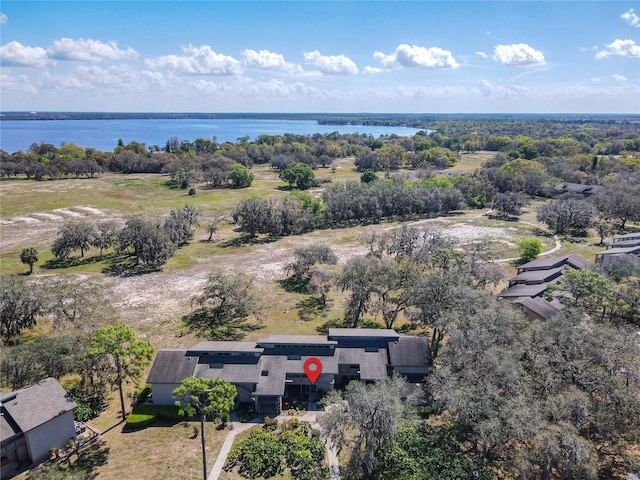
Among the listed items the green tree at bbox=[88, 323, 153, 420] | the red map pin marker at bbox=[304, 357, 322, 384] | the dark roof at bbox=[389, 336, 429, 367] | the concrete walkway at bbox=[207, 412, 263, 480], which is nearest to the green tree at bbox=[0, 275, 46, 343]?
the green tree at bbox=[88, 323, 153, 420]

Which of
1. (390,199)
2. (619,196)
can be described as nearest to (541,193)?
(619,196)

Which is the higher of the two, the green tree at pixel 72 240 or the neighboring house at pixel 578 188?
the neighboring house at pixel 578 188

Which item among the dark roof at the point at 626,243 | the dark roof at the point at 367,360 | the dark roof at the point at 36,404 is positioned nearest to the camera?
the dark roof at the point at 36,404

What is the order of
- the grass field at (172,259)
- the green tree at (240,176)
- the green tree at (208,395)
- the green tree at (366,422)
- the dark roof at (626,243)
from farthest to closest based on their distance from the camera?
the green tree at (240,176)
the dark roof at (626,243)
the grass field at (172,259)
the green tree at (366,422)
the green tree at (208,395)

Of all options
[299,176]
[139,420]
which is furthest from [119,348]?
[299,176]

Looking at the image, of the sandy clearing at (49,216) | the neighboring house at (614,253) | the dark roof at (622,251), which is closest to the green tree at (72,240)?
the sandy clearing at (49,216)

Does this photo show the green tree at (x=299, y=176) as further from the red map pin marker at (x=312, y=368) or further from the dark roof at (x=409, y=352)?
the red map pin marker at (x=312, y=368)

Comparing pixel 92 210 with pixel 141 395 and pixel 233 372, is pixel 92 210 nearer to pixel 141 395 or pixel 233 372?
pixel 141 395

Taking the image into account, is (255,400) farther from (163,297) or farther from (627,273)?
(627,273)
